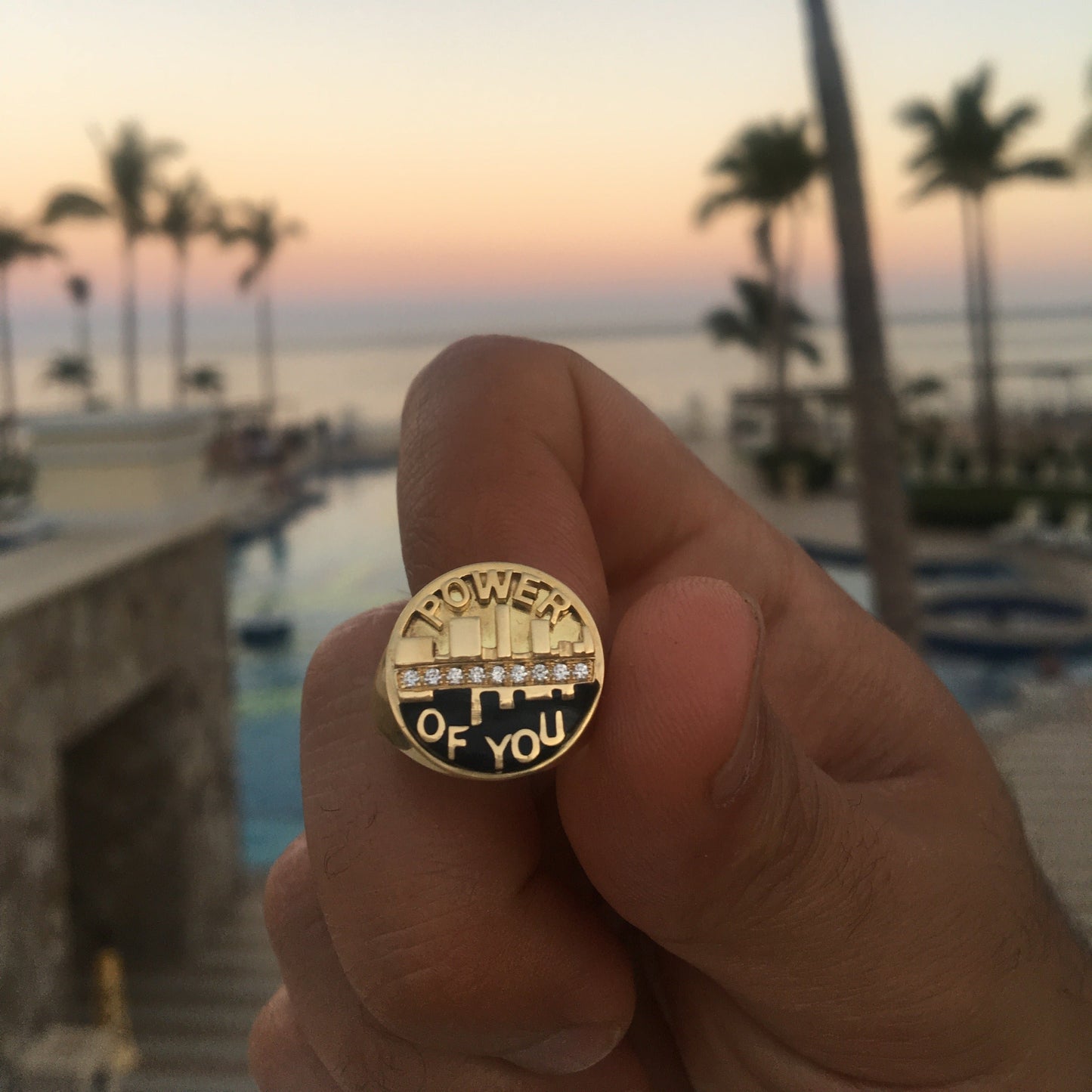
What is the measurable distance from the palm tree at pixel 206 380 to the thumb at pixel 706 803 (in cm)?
2937

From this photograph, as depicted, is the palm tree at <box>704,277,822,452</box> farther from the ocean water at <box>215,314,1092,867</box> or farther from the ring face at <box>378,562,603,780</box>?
the ring face at <box>378,562,603,780</box>

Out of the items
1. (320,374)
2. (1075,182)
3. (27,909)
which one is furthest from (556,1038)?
(320,374)

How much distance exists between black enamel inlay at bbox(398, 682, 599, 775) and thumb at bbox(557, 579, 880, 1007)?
21 millimetres

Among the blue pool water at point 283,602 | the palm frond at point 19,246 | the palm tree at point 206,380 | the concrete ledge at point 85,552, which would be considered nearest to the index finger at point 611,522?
the concrete ledge at point 85,552

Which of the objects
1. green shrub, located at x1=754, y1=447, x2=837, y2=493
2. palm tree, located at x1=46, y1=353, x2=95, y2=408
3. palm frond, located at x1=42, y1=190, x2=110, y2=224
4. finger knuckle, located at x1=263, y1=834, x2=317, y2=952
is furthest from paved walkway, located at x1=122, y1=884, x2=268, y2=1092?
palm tree, located at x1=46, y1=353, x2=95, y2=408

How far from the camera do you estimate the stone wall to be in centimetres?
392

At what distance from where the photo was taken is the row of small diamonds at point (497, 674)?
0.64 metres

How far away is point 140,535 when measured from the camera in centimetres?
511

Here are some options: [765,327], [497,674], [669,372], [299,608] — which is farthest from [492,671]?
[669,372]

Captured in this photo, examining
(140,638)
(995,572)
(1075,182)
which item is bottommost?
(995,572)

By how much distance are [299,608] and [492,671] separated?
16103 mm

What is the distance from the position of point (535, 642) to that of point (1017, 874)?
0.52 metres

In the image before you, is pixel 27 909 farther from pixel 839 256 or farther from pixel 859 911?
pixel 839 256

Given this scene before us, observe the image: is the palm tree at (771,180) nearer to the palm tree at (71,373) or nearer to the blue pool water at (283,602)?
the blue pool water at (283,602)
